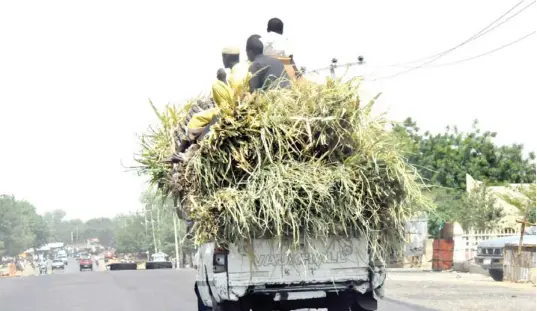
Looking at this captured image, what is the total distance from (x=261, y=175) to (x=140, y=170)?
7.75 ft

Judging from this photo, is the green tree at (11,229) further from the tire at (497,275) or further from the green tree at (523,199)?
the tire at (497,275)

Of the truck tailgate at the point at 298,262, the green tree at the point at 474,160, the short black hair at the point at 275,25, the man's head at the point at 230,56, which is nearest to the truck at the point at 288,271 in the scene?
the truck tailgate at the point at 298,262

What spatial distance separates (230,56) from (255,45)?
1.72ft

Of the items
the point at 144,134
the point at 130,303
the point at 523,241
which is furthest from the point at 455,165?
the point at 144,134

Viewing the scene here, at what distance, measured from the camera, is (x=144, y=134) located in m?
11.0

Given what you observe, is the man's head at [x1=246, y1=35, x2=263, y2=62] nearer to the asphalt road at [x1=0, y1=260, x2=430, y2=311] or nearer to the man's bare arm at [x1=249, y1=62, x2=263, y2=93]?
the man's bare arm at [x1=249, y1=62, x2=263, y2=93]

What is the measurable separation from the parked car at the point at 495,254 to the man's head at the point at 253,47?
16001 millimetres

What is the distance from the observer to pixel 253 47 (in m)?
10.4

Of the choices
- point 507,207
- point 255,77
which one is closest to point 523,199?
point 507,207

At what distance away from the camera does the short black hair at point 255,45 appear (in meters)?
10.4

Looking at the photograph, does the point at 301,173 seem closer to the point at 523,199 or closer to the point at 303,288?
the point at 303,288

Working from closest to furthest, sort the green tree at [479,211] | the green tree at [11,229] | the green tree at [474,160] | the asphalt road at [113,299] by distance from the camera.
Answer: the asphalt road at [113,299] → the green tree at [479,211] → the green tree at [474,160] → the green tree at [11,229]

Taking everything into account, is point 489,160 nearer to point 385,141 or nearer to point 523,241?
point 523,241

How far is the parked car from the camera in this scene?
25.6 metres
